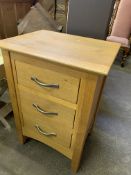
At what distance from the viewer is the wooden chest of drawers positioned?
66 cm

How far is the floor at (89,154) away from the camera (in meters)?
1.07

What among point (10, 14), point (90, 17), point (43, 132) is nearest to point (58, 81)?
point (43, 132)

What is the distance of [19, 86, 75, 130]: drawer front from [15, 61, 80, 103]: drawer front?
58mm

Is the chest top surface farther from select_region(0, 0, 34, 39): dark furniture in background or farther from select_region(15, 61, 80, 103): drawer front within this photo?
select_region(0, 0, 34, 39): dark furniture in background

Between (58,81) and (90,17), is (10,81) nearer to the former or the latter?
(58,81)

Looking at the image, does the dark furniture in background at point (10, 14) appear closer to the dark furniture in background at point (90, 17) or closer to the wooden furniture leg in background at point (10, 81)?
the dark furniture in background at point (90, 17)

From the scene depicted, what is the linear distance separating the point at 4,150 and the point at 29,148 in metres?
0.18

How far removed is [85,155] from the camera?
117cm

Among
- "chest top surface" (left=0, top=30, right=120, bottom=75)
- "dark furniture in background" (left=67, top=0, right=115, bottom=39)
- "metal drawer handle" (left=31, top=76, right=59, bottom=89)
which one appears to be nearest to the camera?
"chest top surface" (left=0, top=30, right=120, bottom=75)

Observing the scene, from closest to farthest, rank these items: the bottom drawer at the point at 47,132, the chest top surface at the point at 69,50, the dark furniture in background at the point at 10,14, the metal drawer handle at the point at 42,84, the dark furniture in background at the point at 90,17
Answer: the chest top surface at the point at 69,50 < the metal drawer handle at the point at 42,84 < the bottom drawer at the point at 47,132 < the dark furniture in background at the point at 90,17 < the dark furniture in background at the point at 10,14

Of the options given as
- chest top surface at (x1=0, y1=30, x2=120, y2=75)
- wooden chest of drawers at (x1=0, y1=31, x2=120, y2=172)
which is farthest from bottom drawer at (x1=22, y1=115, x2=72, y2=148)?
chest top surface at (x1=0, y1=30, x2=120, y2=75)

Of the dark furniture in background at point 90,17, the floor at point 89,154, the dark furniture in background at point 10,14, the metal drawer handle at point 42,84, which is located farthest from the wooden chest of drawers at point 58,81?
the dark furniture in background at point 10,14

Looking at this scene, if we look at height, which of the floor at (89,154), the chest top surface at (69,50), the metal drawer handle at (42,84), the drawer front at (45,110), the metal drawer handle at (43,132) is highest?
the chest top surface at (69,50)

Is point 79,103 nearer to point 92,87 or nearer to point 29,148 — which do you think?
point 92,87
